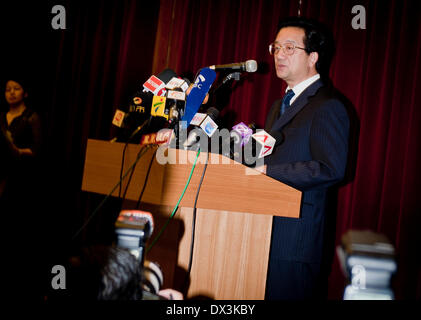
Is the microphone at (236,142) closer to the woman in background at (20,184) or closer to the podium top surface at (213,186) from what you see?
the podium top surface at (213,186)

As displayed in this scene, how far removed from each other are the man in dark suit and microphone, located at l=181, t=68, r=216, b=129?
0.35 meters

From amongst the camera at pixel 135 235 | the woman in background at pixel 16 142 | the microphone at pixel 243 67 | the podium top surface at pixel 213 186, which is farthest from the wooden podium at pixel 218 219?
the woman in background at pixel 16 142

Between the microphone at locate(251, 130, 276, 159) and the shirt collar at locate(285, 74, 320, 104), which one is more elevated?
the shirt collar at locate(285, 74, 320, 104)

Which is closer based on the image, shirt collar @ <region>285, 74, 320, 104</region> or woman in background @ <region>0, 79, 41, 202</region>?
shirt collar @ <region>285, 74, 320, 104</region>

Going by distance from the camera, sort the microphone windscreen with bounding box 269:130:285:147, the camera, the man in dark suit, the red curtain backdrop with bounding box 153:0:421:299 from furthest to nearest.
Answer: the red curtain backdrop with bounding box 153:0:421:299, the microphone windscreen with bounding box 269:130:285:147, the man in dark suit, the camera

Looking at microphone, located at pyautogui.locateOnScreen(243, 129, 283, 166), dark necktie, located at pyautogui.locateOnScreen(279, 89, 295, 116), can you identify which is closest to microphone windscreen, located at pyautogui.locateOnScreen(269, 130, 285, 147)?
microphone, located at pyautogui.locateOnScreen(243, 129, 283, 166)

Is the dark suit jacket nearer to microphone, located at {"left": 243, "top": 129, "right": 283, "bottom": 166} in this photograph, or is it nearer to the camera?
microphone, located at {"left": 243, "top": 129, "right": 283, "bottom": 166}

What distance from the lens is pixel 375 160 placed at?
211 centimetres

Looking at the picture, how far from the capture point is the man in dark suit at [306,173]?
4.32ft

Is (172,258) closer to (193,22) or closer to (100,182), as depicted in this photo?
(100,182)

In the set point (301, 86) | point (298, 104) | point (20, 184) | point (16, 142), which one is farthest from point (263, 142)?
point (20, 184)

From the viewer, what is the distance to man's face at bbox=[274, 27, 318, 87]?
1736 millimetres

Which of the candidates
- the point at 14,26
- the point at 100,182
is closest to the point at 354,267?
the point at 100,182
